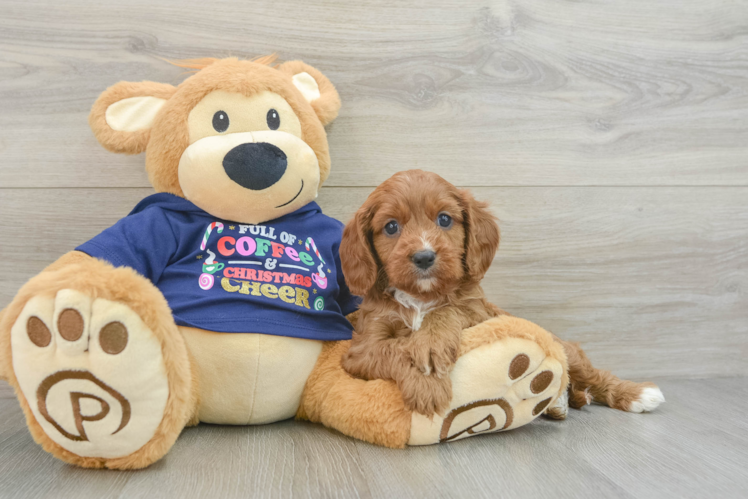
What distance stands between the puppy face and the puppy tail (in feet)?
1.49

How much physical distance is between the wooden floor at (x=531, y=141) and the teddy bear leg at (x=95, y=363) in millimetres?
360

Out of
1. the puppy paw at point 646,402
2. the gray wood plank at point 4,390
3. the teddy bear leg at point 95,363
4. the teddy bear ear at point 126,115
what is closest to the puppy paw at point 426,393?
the teddy bear leg at point 95,363

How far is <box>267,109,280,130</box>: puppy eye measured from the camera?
1385mm

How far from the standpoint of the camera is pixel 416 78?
1.77 meters

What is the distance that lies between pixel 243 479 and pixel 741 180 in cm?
192

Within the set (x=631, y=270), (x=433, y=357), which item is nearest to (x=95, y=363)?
(x=433, y=357)

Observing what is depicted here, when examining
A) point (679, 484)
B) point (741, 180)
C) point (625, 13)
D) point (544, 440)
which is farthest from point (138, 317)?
point (741, 180)

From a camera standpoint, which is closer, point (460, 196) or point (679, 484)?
point (679, 484)

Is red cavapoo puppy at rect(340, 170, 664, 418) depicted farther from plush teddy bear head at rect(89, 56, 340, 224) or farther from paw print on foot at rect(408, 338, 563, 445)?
plush teddy bear head at rect(89, 56, 340, 224)

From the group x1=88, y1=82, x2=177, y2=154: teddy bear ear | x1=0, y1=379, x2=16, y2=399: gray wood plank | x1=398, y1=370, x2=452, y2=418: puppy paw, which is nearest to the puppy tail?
x1=398, y1=370, x2=452, y2=418: puppy paw

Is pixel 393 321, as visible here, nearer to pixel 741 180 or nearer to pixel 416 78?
pixel 416 78

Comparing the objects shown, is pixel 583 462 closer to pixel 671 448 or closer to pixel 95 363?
pixel 671 448

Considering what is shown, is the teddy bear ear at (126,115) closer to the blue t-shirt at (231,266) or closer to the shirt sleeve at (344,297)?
the blue t-shirt at (231,266)

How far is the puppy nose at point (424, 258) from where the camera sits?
1.19 metres
